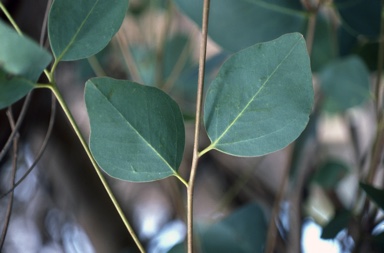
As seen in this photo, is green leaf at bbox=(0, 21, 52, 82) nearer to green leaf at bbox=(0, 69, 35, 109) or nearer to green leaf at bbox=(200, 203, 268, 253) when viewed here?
green leaf at bbox=(0, 69, 35, 109)

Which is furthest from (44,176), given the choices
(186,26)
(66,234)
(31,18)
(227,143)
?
(227,143)

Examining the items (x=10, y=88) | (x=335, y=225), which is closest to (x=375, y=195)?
(x=335, y=225)

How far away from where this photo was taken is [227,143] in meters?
0.21

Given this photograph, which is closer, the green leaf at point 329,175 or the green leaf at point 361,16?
the green leaf at point 361,16

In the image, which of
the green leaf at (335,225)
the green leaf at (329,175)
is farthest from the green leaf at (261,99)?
the green leaf at (329,175)

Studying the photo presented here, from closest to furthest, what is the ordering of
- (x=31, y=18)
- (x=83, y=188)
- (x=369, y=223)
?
(x=369, y=223)
(x=31, y=18)
(x=83, y=188)

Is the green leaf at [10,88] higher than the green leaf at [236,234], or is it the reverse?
the green leaf at [10,88]

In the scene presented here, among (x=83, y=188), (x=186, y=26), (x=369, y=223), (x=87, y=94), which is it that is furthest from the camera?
(x=186, y=26)

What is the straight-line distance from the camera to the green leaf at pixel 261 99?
20 centimetres

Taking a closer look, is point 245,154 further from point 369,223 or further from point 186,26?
point 186,26

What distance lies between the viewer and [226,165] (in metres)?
0.81

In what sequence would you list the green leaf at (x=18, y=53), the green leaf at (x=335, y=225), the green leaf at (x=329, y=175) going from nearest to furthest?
1. the green leaf at (x=18, y=53)
2. the green leaf at (x=335, y=225)
3. the green leaf at (x=329, y=175)

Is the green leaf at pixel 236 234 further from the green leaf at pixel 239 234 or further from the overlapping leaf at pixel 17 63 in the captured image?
the overlapping leaf at pixel 17 63

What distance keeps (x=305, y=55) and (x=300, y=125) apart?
0.08ft
